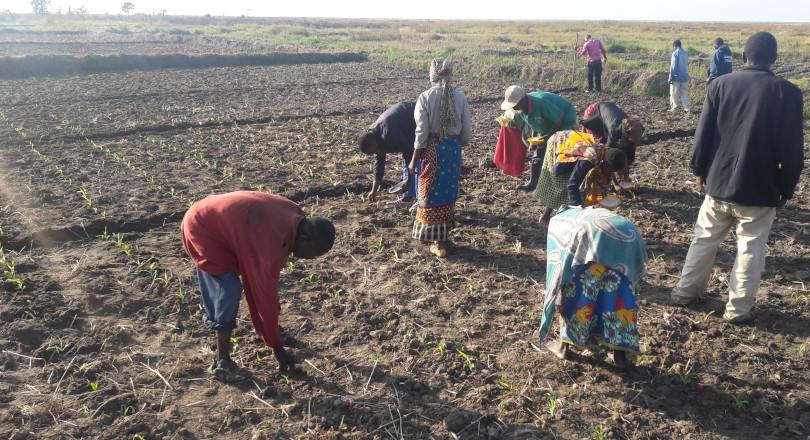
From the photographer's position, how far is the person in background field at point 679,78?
12.1m

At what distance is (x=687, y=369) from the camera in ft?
12.4

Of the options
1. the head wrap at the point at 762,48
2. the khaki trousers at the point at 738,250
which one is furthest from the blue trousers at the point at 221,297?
the head wrap at the point at 762,48

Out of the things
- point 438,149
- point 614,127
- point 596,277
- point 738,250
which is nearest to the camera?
point 596,277

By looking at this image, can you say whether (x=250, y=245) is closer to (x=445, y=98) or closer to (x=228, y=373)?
(x=228, y=373)

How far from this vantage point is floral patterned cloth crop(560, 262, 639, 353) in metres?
3.40

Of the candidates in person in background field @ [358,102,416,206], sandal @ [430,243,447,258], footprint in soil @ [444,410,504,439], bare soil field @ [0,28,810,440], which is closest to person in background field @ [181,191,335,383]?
bare soil field @ [0,28,810,440]

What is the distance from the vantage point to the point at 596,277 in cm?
342

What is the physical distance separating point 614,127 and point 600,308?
260cm

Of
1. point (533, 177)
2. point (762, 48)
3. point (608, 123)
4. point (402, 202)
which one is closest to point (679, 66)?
point (533, 177)

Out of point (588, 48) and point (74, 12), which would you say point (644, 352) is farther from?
point (74, 12)

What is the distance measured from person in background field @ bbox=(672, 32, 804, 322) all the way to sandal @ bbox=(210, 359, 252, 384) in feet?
11.3

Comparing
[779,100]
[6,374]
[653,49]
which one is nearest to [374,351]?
[6,374]

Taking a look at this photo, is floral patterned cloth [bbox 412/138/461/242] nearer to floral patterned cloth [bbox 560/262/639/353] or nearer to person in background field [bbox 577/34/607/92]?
floral patterned cloth [bbox 560/262/639/353]

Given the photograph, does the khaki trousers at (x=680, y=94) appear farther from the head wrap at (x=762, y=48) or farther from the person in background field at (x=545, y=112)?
the head wrap at (x=762, y=48)
